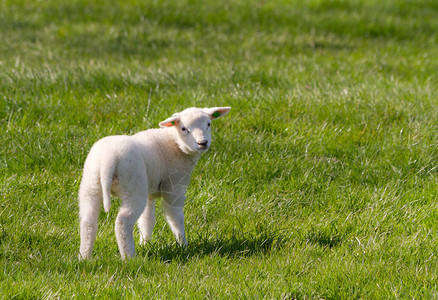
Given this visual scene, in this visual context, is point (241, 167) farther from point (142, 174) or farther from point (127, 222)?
point (127, 222)

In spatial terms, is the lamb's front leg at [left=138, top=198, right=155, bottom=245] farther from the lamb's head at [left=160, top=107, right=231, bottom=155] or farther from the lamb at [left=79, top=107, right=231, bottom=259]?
the lamb's head at [left=160, top=107, right=231, bottom=155]

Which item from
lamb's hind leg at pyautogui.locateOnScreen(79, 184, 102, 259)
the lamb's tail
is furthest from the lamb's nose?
lamb's hind leg at pyautogui.locateOnScreen(79, 184, 102, 259)

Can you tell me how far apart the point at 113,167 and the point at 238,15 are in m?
8.54

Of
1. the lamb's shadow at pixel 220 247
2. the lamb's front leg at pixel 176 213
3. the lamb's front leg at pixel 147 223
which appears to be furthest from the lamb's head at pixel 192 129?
the lamb's shadow at pixel 220 247

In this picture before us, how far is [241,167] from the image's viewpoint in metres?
5.09

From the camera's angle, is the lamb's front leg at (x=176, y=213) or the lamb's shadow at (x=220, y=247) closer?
the lamb's shadow at (x=220, y=247)

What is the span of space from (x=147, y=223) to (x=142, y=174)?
0.58 metres

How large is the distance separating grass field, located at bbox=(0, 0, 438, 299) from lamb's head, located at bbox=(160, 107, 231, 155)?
25.8 inches

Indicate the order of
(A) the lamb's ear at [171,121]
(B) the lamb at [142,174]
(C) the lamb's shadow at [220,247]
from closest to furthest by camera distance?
(B) the lamb at [142,174]
(C) the lamb's shadow at [220,247]
(A) the lamb's ear at [171,121]

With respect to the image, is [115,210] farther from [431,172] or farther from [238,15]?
[238,15]

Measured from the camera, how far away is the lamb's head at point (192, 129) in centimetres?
396

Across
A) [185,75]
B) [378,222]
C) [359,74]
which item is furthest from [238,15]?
[378,222]

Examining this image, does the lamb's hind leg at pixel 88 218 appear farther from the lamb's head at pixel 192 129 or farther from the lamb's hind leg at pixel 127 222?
the lamb's head at pixel 192 129

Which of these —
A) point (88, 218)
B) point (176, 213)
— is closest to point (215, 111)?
point (176, 213)
